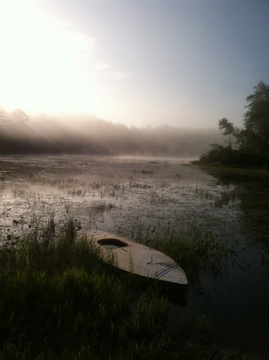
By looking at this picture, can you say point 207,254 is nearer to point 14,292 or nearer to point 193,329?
point 193,329

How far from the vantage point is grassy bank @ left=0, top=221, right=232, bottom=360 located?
3.23m

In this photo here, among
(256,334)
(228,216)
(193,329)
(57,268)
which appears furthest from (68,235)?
(228,216)

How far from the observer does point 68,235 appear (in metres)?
7.01

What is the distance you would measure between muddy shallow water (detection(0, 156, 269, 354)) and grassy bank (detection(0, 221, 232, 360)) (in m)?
0.73

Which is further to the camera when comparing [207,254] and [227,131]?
[227,131]

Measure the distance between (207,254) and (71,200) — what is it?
7652mm

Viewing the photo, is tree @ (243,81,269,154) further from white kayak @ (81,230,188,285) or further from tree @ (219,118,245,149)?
white kayak @ (81,230,188,285)

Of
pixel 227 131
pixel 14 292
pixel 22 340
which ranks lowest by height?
pixel 22 340

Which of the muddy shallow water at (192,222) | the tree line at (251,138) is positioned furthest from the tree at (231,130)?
the muddy shallow water at (192,222)

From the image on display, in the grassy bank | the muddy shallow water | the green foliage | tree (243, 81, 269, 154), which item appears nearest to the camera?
the grassy bank

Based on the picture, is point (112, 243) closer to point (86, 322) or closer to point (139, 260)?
point (139, 260)

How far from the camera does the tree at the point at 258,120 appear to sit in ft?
130

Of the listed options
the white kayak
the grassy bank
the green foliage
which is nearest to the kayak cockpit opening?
the white kayak

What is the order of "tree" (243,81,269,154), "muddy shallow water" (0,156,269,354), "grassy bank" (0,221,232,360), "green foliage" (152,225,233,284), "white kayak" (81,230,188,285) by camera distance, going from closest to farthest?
"grassy bank" (0,221,232,360), "muddy shallow water" (0,156,269,354), "white kayak" (81,230,188,285), "green foliage" (152,225,233,284), "tree" (243,81,269,154)
